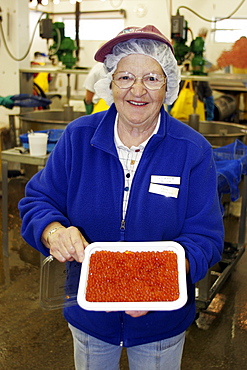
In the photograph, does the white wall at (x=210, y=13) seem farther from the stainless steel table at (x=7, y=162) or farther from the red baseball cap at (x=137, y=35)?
the red baseball cap at (x=137, y=35)

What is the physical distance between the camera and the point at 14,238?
3100mm

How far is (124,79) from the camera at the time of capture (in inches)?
44.6

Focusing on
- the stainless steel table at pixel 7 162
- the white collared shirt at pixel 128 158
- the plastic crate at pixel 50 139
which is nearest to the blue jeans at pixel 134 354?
the white collared shirt at pixel 128 158

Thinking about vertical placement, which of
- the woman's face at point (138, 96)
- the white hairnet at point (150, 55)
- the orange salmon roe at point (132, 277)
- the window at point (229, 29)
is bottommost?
the orange salmon roe at point (132, 277)

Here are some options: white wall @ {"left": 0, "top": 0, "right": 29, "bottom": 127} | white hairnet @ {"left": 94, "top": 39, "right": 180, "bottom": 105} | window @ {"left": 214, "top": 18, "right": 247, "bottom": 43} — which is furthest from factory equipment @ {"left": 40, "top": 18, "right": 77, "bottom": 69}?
window @ {"left": 214, "top": 18, "right": 247, "bottom": 43}

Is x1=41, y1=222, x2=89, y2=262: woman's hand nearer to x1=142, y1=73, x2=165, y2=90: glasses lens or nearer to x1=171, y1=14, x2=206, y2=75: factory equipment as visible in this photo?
x1=142, y1=73, x2=165, y2=90: glasses lens

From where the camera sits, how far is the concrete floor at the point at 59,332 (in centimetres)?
186

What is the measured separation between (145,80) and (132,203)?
1.10 feet

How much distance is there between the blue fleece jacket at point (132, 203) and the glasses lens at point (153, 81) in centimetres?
10

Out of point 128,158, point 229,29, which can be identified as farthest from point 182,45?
point 229,29

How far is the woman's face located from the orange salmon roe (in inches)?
14.5

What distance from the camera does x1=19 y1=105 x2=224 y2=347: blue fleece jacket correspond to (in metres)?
1.09

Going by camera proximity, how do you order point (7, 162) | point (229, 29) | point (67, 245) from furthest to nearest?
1. point (229, 29)
2. point (7, 162)
3. point (67, 245)

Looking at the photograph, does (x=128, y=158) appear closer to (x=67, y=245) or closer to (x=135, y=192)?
(x=135, y=192)
